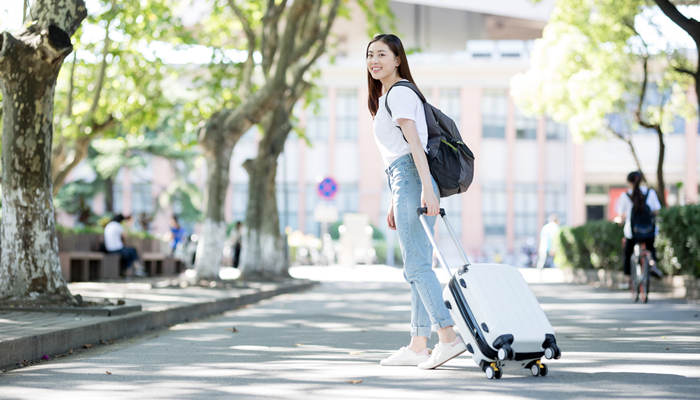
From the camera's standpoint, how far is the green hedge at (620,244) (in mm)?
16453

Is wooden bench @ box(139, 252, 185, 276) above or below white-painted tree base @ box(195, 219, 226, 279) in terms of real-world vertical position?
below

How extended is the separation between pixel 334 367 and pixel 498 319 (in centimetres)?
156

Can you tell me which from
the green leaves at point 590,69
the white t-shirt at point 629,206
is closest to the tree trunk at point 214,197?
the white t-shirt at point 629,206

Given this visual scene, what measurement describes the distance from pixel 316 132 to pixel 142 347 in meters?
50.9

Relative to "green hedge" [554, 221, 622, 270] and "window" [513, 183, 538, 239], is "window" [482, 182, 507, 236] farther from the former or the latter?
"green hedge" [554, 221, 622, 270]

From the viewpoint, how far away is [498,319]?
6.00 metres

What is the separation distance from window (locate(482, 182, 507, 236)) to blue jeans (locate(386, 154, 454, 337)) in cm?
5282

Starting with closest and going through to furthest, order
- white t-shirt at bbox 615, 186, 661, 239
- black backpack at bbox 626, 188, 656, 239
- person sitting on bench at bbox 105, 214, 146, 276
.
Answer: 1. black backpack at bbox 626, 188, 656, 239
2. white t-shirt at bbox 615, 186, 661, 239
3. person sitting on bench at bbox 105, 214, 146, 276

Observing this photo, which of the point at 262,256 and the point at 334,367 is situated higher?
the point at 262,256

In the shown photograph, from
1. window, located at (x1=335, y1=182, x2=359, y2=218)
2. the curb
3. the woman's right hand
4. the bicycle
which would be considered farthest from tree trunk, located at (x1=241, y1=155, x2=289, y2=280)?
window, located at (x1=335, y1=182, x2=359, y2=218)

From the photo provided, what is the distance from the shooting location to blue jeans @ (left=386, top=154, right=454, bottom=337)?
668 cm

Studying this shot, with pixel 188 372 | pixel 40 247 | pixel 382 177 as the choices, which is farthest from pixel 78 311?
pixel 382 177

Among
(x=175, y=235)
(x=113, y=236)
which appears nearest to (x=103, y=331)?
(x=113, y=236)

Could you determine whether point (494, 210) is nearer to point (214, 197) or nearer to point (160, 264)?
point (160, 264)
